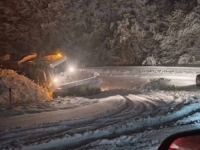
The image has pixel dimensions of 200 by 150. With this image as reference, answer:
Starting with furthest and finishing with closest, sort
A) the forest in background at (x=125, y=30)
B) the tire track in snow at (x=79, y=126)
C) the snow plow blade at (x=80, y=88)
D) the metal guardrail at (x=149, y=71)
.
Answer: the forest in background at (x=125, y=30) < the metal guardrail at (x=149, y=71) < the snow plow blade at (x=80, y=88) < the tire track in snow at (x=79, y=126)

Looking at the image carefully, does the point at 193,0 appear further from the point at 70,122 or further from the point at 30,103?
the point at 70,122

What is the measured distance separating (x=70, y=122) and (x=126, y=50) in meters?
25.2

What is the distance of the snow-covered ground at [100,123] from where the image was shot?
7.54 meters

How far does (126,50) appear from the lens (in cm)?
3419

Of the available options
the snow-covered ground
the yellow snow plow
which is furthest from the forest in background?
the snow-covered ground

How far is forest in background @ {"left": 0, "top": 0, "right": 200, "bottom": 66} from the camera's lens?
33281 mm

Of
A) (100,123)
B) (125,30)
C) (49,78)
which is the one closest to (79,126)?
(100,123)

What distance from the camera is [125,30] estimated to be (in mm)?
33812

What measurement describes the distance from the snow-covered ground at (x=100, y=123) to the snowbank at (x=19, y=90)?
1.10 metres

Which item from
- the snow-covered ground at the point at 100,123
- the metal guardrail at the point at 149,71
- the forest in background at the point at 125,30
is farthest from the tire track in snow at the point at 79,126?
the forest in background at the point at 125,30

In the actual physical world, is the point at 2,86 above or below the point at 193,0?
below

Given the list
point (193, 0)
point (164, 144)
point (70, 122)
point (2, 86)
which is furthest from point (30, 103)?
point (193, 0)

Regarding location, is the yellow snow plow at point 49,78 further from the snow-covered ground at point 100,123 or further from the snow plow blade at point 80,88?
the snow-covered ground at point 100,123

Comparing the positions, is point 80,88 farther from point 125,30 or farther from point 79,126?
point 125,30
